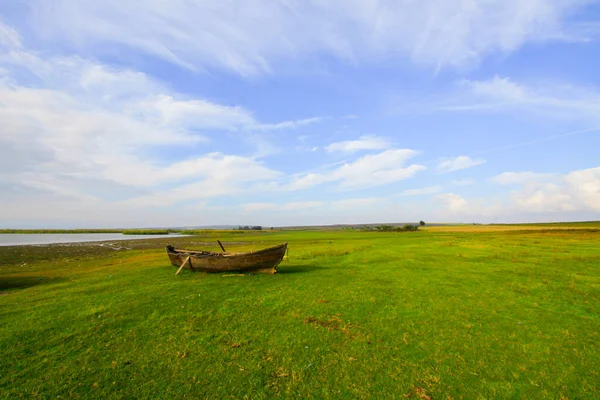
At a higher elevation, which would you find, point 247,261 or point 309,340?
point 247,261

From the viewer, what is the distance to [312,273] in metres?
15.9

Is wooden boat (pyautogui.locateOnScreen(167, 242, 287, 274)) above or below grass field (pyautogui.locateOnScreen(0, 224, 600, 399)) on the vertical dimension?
above

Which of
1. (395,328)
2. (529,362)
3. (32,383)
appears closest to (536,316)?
(529,362)

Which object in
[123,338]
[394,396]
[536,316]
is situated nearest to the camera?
[394,396]

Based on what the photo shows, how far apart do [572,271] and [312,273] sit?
13005 mm

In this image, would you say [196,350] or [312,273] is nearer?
[196,350]

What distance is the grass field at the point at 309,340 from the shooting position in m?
5.52

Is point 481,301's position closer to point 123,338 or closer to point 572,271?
point 572,271

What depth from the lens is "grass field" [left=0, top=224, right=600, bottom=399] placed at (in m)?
5.52

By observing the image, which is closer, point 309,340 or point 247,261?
point 309,340

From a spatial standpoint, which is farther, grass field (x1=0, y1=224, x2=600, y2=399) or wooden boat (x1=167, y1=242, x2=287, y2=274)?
wooden boat (x1=167, y1=242, x2=287, y2=274)

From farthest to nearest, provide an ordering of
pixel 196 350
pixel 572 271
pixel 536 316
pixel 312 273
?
pixel 312 273
pixel 572 271
pixel 536 316
pixel 196 350

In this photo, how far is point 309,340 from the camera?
734 cm

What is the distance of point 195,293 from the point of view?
456 inches
